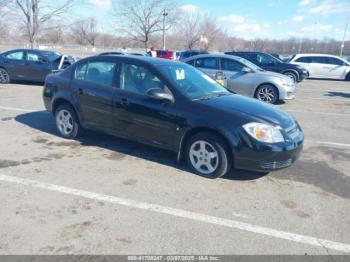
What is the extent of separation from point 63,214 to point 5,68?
1182cm

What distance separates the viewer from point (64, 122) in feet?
19.1

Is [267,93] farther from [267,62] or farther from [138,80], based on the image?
[267,62]

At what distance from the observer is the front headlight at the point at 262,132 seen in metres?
3.95

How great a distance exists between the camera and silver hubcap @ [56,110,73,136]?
5738mm

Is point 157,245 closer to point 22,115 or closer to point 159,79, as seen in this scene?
point 159,79

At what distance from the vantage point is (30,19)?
70.6 ft

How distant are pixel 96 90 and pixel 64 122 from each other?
112 centimetres

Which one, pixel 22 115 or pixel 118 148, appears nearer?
pixel 118 148

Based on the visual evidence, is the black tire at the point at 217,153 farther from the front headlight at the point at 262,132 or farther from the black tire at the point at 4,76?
the black tire at the point at 4,76

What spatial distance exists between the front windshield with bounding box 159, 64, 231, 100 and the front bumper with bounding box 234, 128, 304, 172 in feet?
3.44

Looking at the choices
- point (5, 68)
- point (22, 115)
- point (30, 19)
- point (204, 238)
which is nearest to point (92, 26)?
point (30, 19)

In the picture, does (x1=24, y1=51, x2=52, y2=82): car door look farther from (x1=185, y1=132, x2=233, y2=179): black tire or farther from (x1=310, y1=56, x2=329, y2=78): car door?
(x1=310, y1=56, x2=329, y2=78): car door

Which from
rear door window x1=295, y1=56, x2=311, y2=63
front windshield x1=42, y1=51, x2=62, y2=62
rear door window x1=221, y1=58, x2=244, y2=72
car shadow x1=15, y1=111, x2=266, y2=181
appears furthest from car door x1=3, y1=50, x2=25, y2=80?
rear door window x1=295, y1=56, x2=311, y2=63

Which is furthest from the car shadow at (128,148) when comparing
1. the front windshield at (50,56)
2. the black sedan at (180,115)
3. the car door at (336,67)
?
the car door at (336,67)
